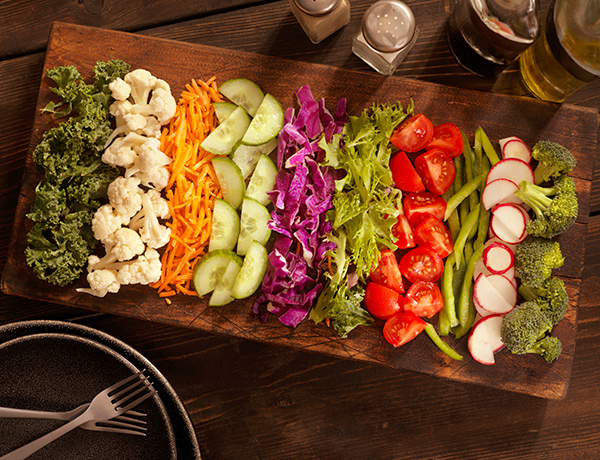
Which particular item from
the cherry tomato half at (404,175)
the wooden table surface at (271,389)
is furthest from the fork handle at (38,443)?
the cherry tomato half at (404,175)

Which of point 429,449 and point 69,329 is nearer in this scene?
point 69,329

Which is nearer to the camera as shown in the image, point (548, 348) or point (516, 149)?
point (548, 348)

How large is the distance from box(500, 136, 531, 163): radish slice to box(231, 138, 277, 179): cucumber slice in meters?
1.34

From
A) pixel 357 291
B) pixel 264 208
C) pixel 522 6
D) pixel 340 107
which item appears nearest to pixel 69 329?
pixel 264 208

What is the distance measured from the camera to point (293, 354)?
114 inches

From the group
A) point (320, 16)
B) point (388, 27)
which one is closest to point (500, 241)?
point (388, 27)

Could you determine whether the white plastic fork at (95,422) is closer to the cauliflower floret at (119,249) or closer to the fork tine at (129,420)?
the fork tine at (129,420)

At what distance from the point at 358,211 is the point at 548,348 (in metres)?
1.28

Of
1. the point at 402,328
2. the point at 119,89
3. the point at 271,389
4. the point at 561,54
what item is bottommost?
the point at 271,389

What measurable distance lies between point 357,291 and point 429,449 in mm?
1230

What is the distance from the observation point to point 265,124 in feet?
8.53

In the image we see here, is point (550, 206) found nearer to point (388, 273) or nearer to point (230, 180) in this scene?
point (388, 273)

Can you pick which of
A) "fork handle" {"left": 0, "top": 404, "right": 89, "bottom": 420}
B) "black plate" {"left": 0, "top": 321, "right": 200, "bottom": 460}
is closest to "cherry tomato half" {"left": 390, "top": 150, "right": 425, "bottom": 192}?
"black plate" {"left": 0, "top": 321, "right": 200, "bottom": 460}

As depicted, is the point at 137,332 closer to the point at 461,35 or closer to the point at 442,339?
the point at 442,339
